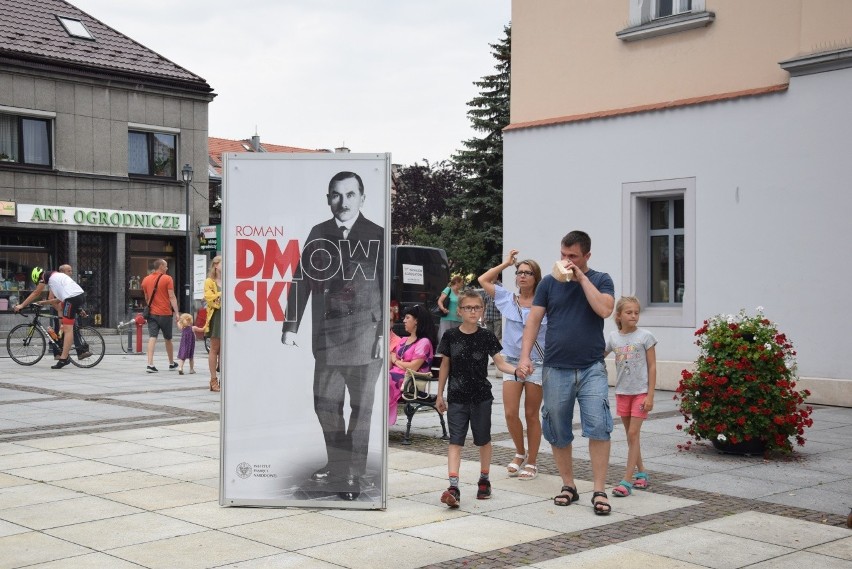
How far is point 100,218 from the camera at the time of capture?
32031 mm

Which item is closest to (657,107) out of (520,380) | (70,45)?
(520,380)

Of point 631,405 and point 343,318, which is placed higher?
point 343,318

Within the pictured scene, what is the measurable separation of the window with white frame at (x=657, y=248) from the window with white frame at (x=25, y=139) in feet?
70.2

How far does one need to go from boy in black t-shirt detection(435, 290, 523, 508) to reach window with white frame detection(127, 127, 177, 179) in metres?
27.8

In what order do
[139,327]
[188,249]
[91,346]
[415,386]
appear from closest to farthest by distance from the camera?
[415,386], [91,346], [139,327], [188,249]

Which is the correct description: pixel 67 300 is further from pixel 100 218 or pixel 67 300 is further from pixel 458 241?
pixel 458 241

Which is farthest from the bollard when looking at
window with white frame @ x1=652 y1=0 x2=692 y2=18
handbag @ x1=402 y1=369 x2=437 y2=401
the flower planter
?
the flower planter

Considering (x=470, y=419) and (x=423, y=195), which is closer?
(x=470, y=419)

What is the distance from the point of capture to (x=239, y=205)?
6.95 metres

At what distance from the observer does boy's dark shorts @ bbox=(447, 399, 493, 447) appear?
23.7ft

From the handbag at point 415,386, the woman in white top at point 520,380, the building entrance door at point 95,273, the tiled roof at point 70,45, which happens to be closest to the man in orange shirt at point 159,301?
the handbag at point 415,386

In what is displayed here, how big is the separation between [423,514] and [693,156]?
9521 mm

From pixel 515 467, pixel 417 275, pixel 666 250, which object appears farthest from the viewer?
pixel 417 275

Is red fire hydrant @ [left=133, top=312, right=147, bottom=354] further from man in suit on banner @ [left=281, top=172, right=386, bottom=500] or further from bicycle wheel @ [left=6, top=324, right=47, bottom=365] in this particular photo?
→ man in suit on banner @ [left=281, top=172, right=386, bottom=500]
